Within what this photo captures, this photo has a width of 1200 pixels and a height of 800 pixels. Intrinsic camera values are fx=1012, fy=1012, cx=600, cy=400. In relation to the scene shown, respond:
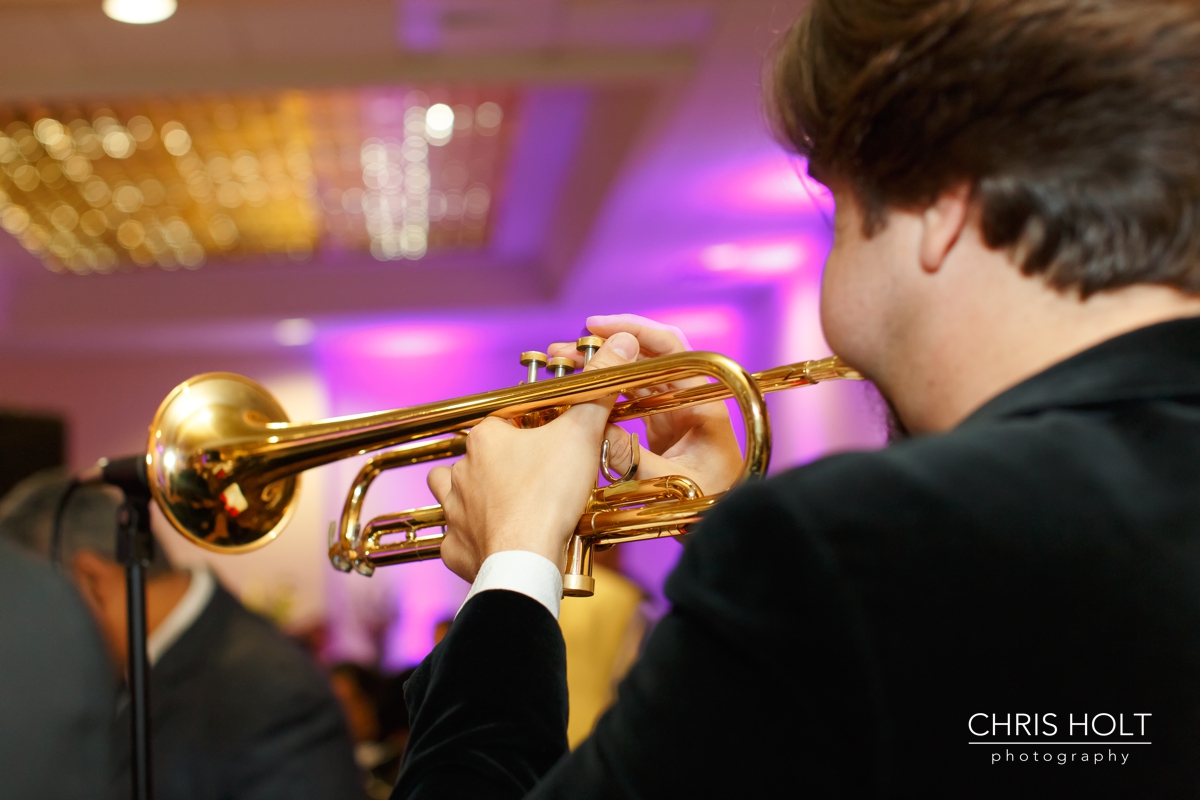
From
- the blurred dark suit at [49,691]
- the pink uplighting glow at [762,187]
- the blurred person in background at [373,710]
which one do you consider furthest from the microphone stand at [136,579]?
the pink uplighting glow at [762,187]

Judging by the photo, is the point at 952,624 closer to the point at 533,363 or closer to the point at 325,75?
the point at 533,363

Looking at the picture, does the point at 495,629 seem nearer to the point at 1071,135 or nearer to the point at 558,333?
the point at 1071,135

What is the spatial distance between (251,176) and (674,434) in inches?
218

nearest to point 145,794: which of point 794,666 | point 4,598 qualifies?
point 4,598

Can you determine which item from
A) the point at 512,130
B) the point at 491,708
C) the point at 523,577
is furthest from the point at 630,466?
the point at 512,130

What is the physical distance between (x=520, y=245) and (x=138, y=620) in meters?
6.64

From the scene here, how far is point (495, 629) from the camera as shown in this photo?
3.06 feet

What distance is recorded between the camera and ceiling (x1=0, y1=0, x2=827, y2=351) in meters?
4.00

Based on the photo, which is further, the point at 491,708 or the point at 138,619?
the point at 138,619

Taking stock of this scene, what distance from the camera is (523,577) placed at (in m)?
0.99

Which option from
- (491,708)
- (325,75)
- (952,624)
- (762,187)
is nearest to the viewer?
(952,624)

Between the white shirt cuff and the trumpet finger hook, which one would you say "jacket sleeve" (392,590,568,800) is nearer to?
the white shirt cuff

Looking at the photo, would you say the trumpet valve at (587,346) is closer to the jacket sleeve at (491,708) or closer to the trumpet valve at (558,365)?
the trumpet valve at (558,365)

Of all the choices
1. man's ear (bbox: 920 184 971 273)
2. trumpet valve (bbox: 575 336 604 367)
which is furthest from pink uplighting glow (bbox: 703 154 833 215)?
man's ear (bbox: 920 184 971 273)
